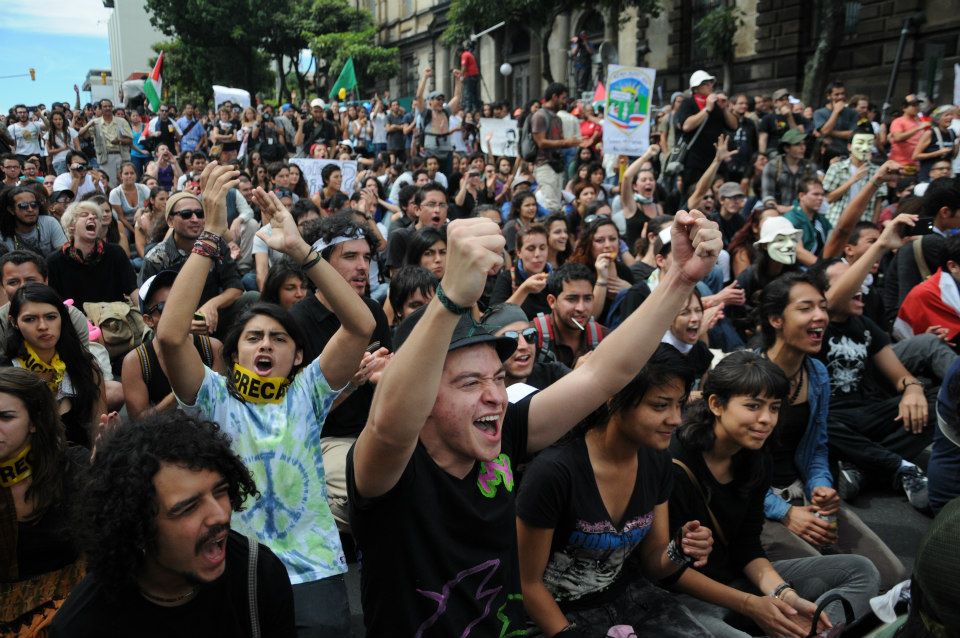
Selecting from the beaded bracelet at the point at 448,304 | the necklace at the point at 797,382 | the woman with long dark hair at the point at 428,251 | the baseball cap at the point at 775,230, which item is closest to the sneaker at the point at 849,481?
the necklace at the point at 797,382

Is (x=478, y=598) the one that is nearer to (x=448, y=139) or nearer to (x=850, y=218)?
(x=850, y=218)

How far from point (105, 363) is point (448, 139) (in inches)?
453

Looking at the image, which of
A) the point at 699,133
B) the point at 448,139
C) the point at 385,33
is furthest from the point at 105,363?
the point at 385,33

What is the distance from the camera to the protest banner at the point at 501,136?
14344mm

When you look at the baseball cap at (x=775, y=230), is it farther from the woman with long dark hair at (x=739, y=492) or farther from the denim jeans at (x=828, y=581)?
the denim jeans at (x=828, y=581)

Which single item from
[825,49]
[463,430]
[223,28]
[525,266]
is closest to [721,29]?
[825,49]

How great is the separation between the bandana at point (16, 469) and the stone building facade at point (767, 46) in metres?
20.8

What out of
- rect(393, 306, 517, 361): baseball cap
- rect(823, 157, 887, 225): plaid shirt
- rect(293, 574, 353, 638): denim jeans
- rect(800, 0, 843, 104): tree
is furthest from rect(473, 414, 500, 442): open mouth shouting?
rect(800, 0, 843, 104): tree

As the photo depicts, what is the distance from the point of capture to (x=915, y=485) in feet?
17.6

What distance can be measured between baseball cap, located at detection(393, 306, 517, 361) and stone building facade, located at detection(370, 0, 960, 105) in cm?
2037

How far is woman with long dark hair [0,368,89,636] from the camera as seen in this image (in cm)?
275

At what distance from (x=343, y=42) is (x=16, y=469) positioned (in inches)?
1711

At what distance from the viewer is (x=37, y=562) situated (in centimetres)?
282

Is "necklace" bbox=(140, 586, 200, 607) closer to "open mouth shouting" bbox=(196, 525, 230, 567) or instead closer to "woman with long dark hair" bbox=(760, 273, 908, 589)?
"open mouth shouting" bbox=(196, 525, 230, 567)
